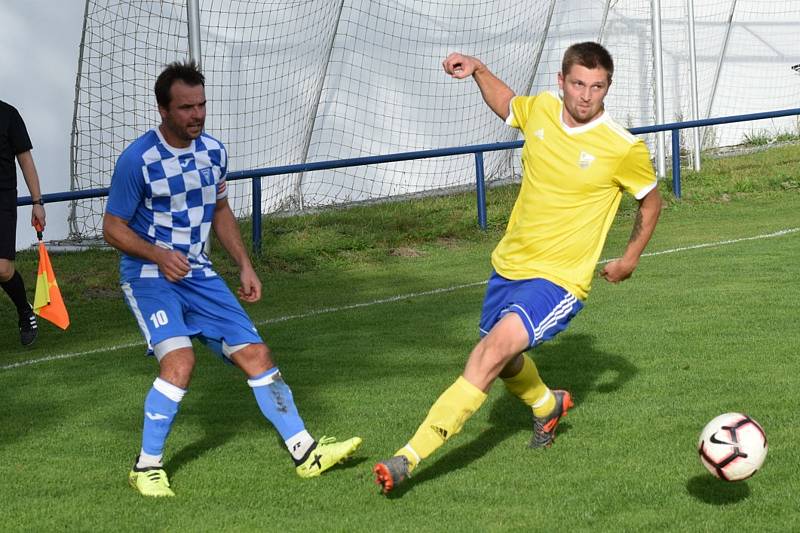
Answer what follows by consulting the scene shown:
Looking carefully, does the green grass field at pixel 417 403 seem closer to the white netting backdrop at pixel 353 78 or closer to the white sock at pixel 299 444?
the white sock at pixel 299 444

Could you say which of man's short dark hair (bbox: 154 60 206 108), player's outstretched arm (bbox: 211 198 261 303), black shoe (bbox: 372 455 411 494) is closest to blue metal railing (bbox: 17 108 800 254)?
player's outstretched arm (bbox: 211 198 261 303)

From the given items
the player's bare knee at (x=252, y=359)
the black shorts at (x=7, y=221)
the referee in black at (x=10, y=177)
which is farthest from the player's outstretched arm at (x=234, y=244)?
the black shorts at (x=7, y=221)

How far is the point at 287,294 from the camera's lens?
11234 millimetres

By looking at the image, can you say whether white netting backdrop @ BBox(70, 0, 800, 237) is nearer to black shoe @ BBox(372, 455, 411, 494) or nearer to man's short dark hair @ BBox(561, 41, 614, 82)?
man's short dark hair @ BBox(561, 41, 614, 82)

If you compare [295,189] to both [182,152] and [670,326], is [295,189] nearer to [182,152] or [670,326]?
[670,326]

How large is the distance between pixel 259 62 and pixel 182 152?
9.96m

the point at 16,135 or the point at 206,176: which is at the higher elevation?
the point at 206,176

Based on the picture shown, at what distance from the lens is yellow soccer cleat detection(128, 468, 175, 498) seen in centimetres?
516

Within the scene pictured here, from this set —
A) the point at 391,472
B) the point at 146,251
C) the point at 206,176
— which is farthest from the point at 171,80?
the point at 391,472

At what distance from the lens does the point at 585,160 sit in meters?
5.33

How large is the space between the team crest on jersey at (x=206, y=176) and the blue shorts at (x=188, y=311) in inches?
16.2

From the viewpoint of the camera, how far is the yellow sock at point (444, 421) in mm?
4852

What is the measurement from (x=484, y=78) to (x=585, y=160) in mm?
741

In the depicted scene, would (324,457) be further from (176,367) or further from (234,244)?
(234,244)
